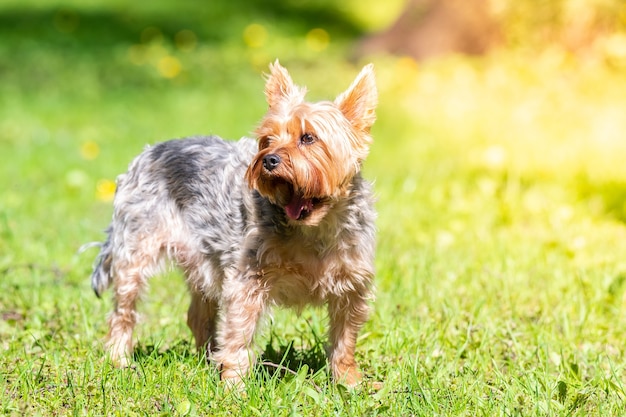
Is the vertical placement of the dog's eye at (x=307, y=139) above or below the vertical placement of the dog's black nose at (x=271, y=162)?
above

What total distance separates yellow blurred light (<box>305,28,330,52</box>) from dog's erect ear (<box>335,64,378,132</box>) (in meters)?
14.4

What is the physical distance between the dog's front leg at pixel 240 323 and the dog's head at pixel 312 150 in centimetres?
44

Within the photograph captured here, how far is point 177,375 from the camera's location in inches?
179

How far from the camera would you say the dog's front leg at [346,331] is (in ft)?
15.7

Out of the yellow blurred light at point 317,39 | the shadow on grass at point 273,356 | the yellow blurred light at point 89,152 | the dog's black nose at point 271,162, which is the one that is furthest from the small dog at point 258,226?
the yellow blurred light at point 317,39

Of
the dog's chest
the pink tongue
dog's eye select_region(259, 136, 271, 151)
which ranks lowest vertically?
the dog's chest

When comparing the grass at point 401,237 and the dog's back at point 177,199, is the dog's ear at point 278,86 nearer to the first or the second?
the dog's back at point 177,199

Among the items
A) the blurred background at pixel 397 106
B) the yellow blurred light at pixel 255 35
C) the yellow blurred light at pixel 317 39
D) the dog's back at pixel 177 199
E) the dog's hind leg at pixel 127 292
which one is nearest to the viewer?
the dog's back at pixel 177 199

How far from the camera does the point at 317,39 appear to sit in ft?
66.4

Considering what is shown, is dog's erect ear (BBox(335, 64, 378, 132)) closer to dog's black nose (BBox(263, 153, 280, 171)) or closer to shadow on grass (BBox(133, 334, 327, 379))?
dog's black nose (BBox(263, 153, 280, 171))

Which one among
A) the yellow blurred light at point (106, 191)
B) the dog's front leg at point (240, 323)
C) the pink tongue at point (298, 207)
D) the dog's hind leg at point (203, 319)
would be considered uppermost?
the pink tongue at point (298, 207)

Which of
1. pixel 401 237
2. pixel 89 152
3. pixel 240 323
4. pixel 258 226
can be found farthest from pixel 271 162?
pixel 89 152

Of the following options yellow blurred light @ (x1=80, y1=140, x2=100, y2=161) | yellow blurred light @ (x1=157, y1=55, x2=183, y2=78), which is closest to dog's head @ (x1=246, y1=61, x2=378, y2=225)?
yellow blurred light @ (x1=80, y1=140, x2=100, y2=161)

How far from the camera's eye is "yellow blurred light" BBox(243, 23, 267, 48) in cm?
1950
